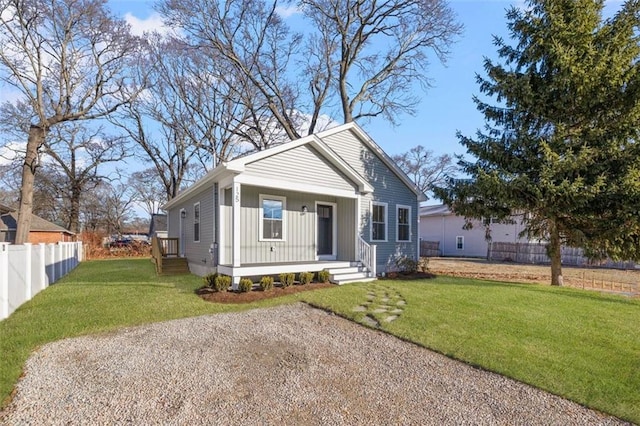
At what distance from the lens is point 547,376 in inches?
150

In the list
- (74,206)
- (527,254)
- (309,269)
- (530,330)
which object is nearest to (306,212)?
(309,269)

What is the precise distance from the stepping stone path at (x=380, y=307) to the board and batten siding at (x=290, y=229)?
9.46 ft

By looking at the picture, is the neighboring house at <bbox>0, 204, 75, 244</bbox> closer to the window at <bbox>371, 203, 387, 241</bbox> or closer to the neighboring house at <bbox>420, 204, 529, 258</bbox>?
the window at <bbox>371, 203, 387, 241</bbox>

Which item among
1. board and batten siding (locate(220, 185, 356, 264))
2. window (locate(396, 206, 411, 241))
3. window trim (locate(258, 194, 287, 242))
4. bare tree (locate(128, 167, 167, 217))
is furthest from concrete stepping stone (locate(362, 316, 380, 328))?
bare tree (locate(128, 167, 167, 217))

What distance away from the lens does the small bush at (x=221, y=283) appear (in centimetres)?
813

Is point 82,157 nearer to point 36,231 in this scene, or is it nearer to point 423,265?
point 36,231

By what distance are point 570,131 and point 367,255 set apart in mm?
6959

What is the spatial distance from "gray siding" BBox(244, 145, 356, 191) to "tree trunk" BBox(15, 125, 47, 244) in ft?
40.5

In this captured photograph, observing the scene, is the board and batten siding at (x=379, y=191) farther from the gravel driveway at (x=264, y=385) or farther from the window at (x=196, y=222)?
the gravel driveway at (x=264, y=385)

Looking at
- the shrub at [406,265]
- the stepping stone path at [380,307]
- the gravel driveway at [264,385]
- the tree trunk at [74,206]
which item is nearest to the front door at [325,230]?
the shrub at [406,265]

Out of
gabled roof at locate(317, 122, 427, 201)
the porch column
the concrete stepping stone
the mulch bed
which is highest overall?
gabled roof at locate(317, 122, 427, 201)

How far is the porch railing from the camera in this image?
1102 centimetres

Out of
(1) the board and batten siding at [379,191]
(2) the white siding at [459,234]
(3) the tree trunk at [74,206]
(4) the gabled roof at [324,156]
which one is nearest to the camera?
(4) the gabled roof at [324,156]

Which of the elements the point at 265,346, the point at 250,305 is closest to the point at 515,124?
the point at 250,305
